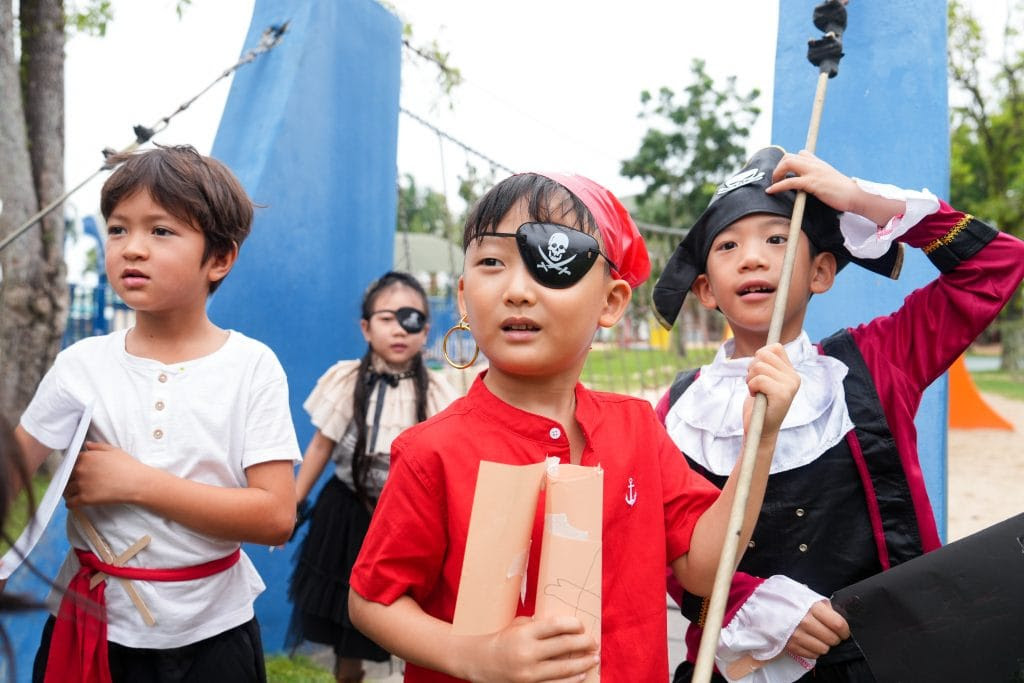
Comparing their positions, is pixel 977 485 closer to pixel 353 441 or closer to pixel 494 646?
pixel 353 441

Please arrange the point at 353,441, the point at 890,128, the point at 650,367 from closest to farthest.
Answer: the point at 890,128, the point at 353,441, the point at 650,367

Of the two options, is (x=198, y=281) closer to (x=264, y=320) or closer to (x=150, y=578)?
(x=150, y=578)

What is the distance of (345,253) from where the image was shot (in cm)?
441

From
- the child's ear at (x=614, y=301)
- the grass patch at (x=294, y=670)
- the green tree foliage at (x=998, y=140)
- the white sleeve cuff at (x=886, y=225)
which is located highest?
the green tree foliage at (x=998, y=140)

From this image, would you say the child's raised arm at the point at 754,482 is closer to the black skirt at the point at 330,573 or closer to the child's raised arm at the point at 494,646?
the child's raised arm at the point at 494,646

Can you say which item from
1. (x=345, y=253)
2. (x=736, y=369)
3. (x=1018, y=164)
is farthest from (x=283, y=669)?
(x=1018, y=164)

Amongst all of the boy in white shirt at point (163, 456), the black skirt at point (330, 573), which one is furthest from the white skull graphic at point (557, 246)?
the black skirt at point (330, 573)

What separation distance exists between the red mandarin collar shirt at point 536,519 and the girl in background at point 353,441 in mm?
2164

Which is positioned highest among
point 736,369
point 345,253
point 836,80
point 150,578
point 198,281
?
point 836,80

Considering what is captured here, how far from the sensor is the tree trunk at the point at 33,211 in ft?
18.7

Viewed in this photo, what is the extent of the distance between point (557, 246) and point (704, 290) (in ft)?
2.64

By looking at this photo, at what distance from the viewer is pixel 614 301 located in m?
1.49

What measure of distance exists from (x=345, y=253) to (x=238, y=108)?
902mm

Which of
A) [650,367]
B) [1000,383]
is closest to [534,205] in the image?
[650,367]
